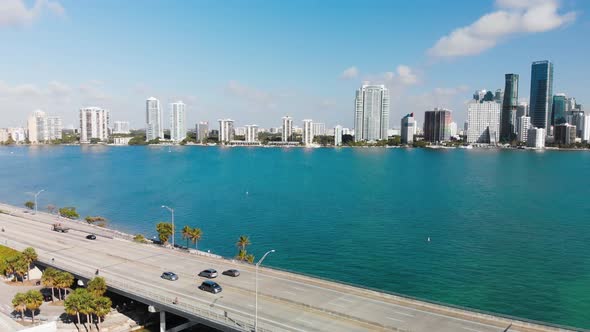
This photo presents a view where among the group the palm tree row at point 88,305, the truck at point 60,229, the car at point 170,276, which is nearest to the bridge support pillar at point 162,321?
the car at point 170,276

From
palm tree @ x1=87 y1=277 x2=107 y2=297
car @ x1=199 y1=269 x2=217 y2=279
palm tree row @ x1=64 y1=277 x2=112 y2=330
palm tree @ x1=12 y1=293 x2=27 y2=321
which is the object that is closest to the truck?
palm tree @ x1=12 y1=293 x2=27 y2=321

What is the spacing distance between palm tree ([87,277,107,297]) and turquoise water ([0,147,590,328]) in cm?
2702

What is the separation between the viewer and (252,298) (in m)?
35.9

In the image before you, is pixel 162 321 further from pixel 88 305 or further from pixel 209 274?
pixel 88 305

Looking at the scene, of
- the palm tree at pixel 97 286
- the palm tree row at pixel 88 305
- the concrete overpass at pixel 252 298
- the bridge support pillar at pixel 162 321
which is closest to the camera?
the concrete overpass at pixel 252 298

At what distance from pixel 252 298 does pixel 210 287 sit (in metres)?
4.14

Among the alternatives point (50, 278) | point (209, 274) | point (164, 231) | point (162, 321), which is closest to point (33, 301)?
point (50, 278)

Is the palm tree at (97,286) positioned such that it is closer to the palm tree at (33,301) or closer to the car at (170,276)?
Answer: the palm tree at (33,301)

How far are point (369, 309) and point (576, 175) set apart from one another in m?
172

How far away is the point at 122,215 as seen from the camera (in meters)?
97.6

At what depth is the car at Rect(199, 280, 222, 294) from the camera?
122 feet

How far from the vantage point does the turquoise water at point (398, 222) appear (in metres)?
54.4

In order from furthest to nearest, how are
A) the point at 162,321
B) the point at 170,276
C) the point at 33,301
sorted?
the point at 170,276 → the point at 33,301 → the point at 162,321

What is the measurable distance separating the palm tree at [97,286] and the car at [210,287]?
8.78m
